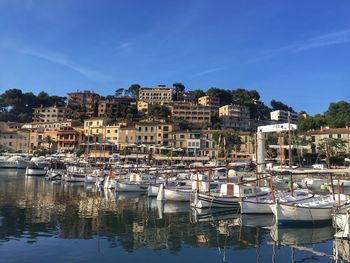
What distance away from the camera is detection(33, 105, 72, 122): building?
159 meters

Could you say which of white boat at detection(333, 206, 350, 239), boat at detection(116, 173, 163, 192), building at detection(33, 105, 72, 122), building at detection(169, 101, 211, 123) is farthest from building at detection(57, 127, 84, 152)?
white boat at detection(333, 206, 350, 239)

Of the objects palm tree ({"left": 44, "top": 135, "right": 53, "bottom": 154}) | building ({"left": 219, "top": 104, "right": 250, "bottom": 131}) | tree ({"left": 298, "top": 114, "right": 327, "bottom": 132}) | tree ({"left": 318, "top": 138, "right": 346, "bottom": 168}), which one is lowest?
tree ({"left": 318, "top": 138, "right": 346, "bottom": 168})

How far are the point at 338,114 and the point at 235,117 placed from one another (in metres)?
39.9

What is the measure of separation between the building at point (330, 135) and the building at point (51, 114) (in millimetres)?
100344

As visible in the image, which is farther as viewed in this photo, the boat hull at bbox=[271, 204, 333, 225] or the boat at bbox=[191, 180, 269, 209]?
the boat at bbox=[191, 180, 269, 209]

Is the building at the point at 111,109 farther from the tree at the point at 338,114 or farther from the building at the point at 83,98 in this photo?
the tree at the point at 338,114

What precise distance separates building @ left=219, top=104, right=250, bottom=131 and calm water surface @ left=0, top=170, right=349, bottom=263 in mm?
119637

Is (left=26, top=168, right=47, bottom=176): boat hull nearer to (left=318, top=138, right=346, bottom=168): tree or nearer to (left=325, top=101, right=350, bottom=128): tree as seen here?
(left=318, top=138, right=346, bottom=168): tree

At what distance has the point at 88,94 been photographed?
190 m

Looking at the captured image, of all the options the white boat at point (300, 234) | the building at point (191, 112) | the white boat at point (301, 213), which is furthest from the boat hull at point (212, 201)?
the building at point (191, 112)

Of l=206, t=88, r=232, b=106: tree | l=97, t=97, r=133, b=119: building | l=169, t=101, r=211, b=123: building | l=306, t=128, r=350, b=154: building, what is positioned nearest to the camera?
l=306, t=128, r=350, b=154: building

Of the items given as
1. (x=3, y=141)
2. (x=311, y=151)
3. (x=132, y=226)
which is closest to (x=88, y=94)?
(x=3, y=141)

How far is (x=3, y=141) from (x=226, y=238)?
130 m

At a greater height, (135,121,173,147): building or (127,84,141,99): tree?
(127,84,141,99): tree
